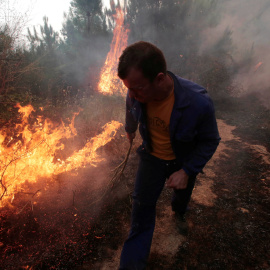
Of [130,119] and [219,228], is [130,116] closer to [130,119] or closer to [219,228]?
[130,119]

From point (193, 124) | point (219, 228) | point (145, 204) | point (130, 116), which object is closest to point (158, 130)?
point (193, 124)

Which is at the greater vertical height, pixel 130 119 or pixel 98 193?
pixel 130 119

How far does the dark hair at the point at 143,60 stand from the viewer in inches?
60.2

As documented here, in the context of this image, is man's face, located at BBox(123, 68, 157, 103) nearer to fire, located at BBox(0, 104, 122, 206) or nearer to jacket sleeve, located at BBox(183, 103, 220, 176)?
jacket sleeve, located at BBox(183, 103, 220, 176)

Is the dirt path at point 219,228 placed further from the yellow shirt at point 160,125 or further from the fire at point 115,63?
the fire at point 115,63

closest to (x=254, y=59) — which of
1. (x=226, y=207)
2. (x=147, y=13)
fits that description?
(x=147, y=13)

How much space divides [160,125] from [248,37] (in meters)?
17.6

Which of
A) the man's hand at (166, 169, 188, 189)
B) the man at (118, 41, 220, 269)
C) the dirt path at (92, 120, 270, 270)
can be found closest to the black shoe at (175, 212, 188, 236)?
the dirt path at (92, 120, 270, 270)

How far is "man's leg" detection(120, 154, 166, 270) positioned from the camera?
6.58 feet

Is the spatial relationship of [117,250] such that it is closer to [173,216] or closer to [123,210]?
[123,210]

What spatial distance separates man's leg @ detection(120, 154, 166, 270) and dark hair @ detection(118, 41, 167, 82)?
105cm

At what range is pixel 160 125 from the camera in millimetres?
1990

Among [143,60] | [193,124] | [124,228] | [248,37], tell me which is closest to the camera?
[143,60]

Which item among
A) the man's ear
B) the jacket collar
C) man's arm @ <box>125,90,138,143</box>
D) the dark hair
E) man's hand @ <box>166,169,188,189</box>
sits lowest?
man's hand @ <box>166,169,188,189</box>
